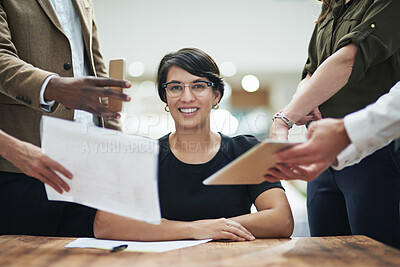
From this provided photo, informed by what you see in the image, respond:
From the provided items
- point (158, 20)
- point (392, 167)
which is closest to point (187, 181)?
point (392, 167)

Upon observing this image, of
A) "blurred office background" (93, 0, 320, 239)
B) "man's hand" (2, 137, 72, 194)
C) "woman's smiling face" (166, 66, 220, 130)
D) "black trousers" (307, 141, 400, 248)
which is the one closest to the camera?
"man's hand" (2, 137, 72, 194)

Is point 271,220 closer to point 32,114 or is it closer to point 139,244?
point 139,244

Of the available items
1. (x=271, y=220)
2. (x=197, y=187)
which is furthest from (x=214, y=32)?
(x=271, y=220)

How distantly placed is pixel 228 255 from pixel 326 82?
2.05 feet

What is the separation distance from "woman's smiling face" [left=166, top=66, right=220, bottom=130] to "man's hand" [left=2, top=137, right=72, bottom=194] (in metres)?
0.66

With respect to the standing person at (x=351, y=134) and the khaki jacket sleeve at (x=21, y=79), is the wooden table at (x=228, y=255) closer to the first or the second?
the standing person at (x=351, y=134)

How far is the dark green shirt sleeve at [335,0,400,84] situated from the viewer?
117cm

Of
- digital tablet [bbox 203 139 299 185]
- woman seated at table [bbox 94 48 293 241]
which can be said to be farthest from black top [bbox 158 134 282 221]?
digital tablet [bbox 203 139 299 185]

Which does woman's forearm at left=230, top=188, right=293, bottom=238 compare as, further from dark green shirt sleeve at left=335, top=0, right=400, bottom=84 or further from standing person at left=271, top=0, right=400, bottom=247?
dark green shirt sleeve at left=335, top=0, right=400, bottom=84

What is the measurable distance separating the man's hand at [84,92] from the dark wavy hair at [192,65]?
21.6 inches

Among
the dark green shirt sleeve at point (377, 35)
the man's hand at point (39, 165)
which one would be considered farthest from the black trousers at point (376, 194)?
the man's hand at point (39, 165)

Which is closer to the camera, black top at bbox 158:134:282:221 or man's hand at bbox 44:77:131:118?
man's hand at bbox 44:77:131:118

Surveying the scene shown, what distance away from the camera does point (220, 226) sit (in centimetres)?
116

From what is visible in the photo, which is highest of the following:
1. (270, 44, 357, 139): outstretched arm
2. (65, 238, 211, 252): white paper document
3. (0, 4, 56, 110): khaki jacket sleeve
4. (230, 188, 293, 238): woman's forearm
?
(0, 4, 56, 110): khaki jacket sleeve
